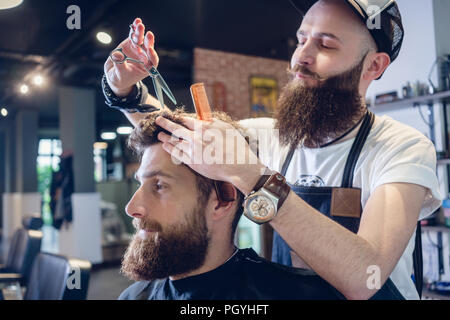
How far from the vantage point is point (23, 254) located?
359 centimetres

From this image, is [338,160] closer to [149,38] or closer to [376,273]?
[376,273]

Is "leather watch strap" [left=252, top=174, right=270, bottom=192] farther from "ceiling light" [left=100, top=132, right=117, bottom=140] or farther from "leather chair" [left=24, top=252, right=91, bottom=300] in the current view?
"ceiling light" [left=100, top=132, right=117, bottom=140]

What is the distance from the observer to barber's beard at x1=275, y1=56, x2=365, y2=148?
1.06 metres

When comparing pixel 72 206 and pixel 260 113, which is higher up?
pixel 260 113

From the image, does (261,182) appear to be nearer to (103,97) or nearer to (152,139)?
(152,139)

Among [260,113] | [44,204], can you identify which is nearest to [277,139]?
[260,113]

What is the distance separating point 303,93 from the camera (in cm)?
108

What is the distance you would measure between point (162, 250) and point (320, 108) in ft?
1.76

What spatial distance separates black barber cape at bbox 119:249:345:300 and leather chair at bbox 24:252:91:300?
0.68 m

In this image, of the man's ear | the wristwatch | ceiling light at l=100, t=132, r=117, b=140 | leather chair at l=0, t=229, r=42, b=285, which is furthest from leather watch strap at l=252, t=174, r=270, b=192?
ceiling light at l=100, t=132, r=117, b=140

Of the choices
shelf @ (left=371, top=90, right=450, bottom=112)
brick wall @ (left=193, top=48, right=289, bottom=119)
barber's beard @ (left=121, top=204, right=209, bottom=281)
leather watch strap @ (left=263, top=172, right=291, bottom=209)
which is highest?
brick wall @ (left=193, top=48, right=289, bottom=119)

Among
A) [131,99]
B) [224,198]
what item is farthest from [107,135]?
[224,198]

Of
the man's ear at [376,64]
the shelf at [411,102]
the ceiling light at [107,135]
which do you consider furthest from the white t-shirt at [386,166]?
the ceiling light at [107,135]

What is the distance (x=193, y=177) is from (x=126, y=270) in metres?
0.28
